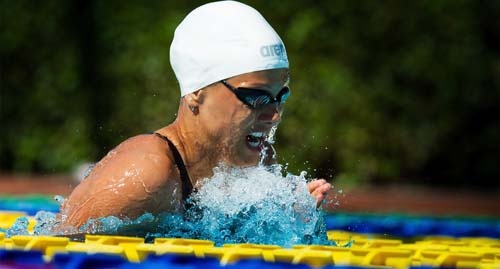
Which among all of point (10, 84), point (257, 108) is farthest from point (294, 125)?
point (257, 108)

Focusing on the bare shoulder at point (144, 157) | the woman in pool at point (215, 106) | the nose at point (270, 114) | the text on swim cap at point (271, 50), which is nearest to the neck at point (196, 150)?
the woman in pool at point (215, 106)

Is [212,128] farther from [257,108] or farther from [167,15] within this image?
[167,15]

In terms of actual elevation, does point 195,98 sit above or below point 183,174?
above

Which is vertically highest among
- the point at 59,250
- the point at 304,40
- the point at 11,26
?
the point at 11,26

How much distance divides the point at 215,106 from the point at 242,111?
0.40 feet

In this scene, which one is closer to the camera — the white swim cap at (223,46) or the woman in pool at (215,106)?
the woman in pool at (215,106)

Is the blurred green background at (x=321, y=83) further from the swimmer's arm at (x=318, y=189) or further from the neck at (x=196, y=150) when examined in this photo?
the neck at (x=196, y=150)

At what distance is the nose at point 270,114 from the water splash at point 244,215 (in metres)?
0.21

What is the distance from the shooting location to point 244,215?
4125 millimetres

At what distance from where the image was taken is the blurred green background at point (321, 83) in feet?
34.7

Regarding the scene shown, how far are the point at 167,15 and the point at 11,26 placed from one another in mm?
1844

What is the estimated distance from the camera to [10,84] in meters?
11.4

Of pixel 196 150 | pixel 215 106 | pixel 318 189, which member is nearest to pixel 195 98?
pixel 215 106

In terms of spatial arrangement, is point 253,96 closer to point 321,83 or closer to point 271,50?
point 271,50
